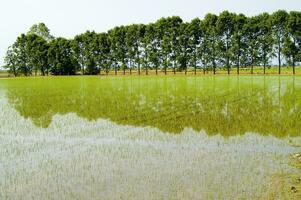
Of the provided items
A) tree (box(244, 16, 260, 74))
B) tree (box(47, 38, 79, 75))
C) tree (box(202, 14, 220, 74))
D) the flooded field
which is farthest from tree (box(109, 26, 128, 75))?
the flooded field

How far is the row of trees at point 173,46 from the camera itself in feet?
240

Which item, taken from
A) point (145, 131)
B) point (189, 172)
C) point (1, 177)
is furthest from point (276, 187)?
point (145, 131)

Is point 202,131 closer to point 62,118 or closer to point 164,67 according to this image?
point 62,118

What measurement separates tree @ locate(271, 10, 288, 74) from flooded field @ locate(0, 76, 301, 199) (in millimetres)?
52848

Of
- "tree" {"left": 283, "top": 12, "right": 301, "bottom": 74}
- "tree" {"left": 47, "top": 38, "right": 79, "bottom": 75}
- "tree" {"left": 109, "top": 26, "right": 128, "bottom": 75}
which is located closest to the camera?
"tree" {"left": 283, "top": 12, "right": 301, "bottom": 74}

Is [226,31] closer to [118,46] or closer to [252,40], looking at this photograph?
[252,40]

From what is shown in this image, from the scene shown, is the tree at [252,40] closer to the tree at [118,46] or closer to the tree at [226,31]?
the tree at [226,31]

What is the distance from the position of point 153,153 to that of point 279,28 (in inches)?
2617

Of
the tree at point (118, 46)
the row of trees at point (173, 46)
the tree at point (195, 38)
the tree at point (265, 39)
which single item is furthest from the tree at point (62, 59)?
the tree at point (265, 39)

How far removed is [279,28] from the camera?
240 feet

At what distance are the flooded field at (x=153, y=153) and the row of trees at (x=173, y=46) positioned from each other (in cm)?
5357

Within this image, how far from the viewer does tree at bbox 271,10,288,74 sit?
72.1 meters

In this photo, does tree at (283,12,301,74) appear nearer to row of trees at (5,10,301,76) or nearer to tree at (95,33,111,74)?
row of trees at (5,10,301,76)

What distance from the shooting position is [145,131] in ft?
54.4
